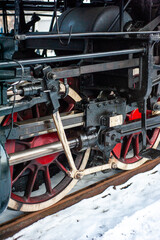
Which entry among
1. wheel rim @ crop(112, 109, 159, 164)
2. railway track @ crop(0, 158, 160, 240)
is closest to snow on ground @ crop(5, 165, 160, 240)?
railway track @ crop(0, 158, 160, 240)

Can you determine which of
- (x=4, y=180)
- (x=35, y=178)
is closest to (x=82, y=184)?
(x=35, y=178)

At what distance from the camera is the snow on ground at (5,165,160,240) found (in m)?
2.73

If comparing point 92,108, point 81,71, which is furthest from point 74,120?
point 81,71

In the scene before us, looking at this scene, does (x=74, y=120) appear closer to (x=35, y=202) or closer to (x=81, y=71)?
(x=81, y=71)

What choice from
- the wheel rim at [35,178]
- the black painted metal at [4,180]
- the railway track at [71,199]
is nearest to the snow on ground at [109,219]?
the railway track at [71,199]

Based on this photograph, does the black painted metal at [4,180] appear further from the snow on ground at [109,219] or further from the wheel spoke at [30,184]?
the wheel spoke at [30,184]

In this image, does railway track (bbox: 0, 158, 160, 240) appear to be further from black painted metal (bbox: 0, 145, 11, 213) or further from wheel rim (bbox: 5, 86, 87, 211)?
black painted metal (bbox: 0, 145, 11, 213)

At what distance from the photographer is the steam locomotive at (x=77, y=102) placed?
2.39 m

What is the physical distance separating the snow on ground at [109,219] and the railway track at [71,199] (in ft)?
0.17

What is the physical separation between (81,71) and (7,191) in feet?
3.79

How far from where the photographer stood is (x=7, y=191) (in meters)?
2.24

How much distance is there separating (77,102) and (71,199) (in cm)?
99

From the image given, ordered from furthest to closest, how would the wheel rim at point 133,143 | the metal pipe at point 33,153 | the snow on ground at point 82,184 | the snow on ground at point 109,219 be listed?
the wheel rim at point 133,143
the snow on ground at point 82,184
the snow on ground at point 109,219
the metal pipe at point 33,153

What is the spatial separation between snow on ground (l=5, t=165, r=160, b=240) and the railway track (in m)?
0.05
